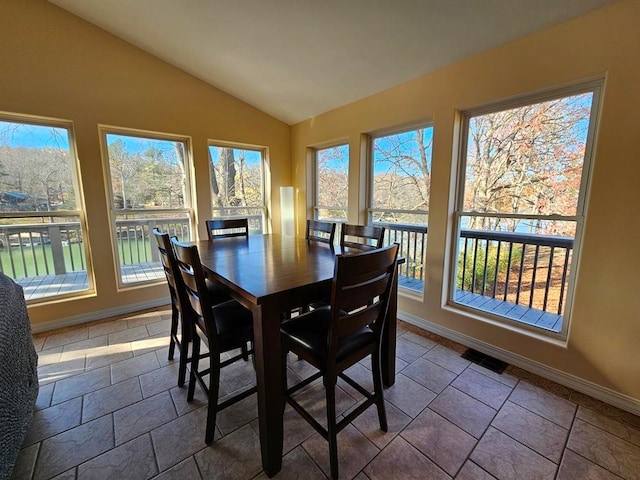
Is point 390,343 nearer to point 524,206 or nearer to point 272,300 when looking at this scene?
point 272,300

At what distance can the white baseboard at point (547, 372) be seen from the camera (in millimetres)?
1685

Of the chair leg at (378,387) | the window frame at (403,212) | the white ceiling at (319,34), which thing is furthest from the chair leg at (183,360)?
the white ceiling at (319,34)

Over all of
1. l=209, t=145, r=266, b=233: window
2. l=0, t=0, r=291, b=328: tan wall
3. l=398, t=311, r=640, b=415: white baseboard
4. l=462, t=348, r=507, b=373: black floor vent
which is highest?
l=0, t=0, r=291, b=328: tan wall

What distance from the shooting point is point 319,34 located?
2.19 meters

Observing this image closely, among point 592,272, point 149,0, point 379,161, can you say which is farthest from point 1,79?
point 592,272

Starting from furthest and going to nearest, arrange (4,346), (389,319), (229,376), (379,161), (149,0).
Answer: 1. (379,161)
2. (149,0)
3. (229,376)
4. (389,319)
5. (4,346)

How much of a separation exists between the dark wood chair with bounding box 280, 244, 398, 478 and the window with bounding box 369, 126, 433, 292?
162cm

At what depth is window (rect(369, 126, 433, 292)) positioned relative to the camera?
2.72m

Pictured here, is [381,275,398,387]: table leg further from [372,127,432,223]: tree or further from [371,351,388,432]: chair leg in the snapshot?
[372,127,432,223]: tree

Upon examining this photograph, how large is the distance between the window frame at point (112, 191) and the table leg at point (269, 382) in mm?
2600

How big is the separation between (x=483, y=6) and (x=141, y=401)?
3.20 metres

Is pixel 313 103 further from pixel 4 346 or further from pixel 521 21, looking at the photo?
pixel 4 346

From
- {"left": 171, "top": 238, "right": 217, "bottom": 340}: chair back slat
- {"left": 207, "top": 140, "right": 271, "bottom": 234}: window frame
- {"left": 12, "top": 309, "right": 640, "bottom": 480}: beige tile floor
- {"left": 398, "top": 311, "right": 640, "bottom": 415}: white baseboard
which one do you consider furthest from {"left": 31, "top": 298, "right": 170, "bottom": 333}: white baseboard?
{"left": 398, "top": 311, "right": 640, "bottom": 415}: white baseboard

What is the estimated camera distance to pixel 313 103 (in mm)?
3260
